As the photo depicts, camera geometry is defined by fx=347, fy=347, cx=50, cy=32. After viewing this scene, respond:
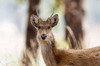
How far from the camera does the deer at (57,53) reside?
7.48 meters

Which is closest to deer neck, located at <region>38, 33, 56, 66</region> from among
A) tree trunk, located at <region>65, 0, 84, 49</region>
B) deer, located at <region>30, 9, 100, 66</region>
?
deer, located at <region>30, 9, 100, 66</region>

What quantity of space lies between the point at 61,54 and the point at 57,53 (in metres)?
0.10

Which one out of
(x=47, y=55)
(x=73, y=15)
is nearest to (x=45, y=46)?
(x=47, y=55)

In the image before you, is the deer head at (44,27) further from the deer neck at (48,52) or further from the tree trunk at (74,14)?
the tree trunk at (74,14)

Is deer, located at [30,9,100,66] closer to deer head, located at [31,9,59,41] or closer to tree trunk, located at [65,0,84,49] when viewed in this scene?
deer head, located at [31,9,59,41]

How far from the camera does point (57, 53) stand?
7.88 meters

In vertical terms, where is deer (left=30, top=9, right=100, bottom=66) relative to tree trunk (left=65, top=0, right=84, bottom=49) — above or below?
below

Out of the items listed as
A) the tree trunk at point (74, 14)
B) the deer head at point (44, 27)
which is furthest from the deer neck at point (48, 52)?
the tree trunk at point (74, 14)

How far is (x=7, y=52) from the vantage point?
32.9 feet

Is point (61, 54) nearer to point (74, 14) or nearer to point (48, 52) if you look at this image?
point (48, 52)

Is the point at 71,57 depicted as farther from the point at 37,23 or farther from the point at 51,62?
the point at 37,23

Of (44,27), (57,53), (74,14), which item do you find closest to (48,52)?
(57,53)

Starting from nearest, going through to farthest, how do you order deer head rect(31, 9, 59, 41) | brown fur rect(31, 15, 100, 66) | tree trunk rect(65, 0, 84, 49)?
1. brown fur rect(31, 15, 100, 66)
2. deer head rect(31, 9, 59, 41)
3. tree trunk rect(65, 0, 84, 49)

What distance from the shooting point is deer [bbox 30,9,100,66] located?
7480 mm
